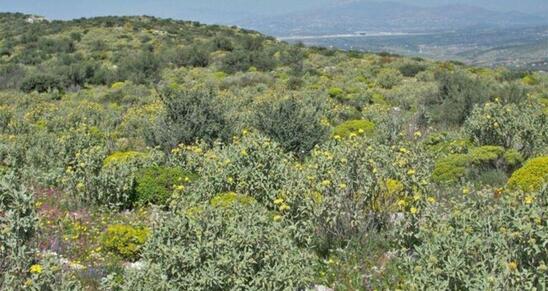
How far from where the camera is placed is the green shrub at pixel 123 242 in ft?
23.1

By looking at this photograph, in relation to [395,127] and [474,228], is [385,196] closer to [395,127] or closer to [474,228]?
[474,228]

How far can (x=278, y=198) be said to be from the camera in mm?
7418

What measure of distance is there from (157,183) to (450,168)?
16.0 ft

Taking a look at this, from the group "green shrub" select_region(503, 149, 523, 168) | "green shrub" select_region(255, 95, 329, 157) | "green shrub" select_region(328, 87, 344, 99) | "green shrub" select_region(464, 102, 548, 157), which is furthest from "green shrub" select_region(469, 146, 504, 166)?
"green shrub" select_region(328, 87, 344, 99)

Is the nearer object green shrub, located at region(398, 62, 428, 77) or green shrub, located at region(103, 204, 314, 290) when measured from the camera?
green shrub, located at region(103, 204, 314, 290)

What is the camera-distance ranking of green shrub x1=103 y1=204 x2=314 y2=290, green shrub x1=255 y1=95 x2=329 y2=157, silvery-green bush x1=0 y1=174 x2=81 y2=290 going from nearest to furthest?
silvery-green bush x1=0 y1=174 x2=81 y2=290 < green shrub x1=103 y1=204 x2=314 y2=290 < green shrub x1=255 y1=95 x2=329 y2=157

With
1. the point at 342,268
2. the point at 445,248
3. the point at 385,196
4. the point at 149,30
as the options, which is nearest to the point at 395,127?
the point at 385,196

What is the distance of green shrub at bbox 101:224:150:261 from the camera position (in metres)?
7.05

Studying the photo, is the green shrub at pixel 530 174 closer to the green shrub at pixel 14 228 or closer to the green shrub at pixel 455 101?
the green shrub at pixel 14 228

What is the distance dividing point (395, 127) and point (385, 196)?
20.8ft

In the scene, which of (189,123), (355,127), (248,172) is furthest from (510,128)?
(189,123)

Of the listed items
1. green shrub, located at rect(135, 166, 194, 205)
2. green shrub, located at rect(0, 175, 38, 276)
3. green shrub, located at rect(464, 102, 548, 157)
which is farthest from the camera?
green shrub, located at rect(464, 102, 548, 157)

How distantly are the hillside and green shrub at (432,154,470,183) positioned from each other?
0.03 m

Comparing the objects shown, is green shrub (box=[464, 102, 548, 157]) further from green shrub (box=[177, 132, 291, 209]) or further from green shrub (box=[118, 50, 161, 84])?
green shrub (box=[118, 50, 161, 84])
